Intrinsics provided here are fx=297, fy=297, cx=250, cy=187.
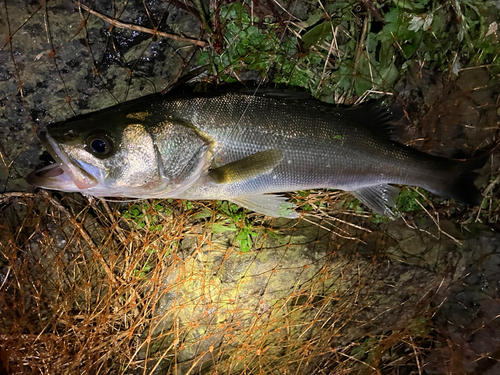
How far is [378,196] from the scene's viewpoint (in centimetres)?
290

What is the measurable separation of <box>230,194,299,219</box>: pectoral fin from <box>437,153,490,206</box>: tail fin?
1545 millimetres

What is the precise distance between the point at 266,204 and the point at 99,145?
141 cm

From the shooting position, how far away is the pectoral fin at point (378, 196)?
288 cm

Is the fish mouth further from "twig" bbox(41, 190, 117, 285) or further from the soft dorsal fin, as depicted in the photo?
the soft dorsal fin

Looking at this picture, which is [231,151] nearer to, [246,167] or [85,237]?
[246,167]

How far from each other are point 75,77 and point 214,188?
1.61m

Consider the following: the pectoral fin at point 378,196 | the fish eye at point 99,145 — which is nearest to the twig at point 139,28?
the fish eye at point 99,145

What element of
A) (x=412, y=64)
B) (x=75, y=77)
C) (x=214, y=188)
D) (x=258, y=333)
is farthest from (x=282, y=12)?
(x=258, y=333)

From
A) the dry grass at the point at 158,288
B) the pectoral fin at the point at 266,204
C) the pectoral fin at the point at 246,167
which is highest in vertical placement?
the pectoral fin at the point at 246,167

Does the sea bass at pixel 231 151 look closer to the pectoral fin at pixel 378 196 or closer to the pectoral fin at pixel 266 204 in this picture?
the pectoral fin at pixel 266 204

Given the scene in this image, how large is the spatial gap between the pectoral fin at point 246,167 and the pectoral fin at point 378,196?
1.02 metres

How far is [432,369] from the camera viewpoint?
3.76m

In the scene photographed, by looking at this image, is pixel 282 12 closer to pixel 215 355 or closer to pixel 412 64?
pixel 412 64

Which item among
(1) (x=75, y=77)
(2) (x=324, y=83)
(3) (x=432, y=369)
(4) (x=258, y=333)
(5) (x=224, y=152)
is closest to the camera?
(5) (x=224, y=152)
